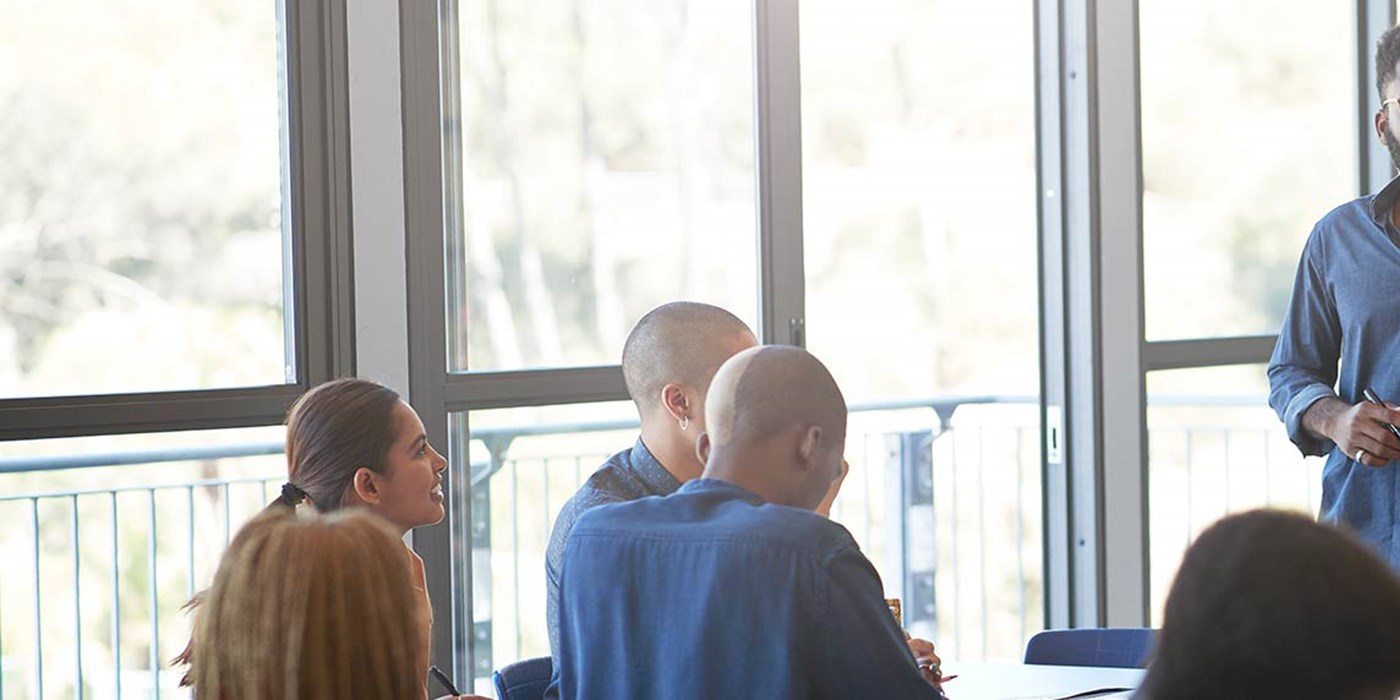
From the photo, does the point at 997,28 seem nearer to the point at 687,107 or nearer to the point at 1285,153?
the point at 1285,153

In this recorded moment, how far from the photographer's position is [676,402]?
2676 millimetres

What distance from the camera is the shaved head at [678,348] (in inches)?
106

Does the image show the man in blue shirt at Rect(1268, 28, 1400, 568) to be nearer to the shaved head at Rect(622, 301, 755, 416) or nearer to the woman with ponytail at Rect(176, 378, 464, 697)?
the shaved head at Rect(622, 301, 755, 416)

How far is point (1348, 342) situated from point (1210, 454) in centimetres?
208

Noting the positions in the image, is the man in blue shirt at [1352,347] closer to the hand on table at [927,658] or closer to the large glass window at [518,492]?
the hand on table at [927,658]

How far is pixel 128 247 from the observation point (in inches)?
132

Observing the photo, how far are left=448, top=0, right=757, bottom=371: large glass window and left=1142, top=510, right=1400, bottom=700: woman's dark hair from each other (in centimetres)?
264

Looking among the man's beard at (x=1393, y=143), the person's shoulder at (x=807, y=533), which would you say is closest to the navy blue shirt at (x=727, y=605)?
the person's shoulder at (x=807, y=533)

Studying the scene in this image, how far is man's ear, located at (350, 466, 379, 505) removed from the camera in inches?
102

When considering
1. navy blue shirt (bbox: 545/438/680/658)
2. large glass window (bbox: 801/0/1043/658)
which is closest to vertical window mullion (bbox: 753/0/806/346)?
large glass window (bbox: 801/0/1043/658)

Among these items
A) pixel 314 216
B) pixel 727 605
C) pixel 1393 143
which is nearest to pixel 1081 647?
pixel 1393 143

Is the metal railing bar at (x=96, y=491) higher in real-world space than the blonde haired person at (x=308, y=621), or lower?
lower

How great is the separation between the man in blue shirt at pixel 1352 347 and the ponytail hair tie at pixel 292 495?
5.61 ft

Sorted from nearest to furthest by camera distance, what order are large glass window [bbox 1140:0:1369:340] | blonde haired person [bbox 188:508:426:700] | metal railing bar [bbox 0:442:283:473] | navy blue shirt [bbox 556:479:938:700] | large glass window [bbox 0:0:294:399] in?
1. blonde haired person [bbox 188:508:426:700]
2. navy blue shirt [bbox 556:479:938:700]
3. large glass window [bbox 0:0:294:399]
4. metal railing bar [bbox 0:442:283:473]
5. large glass window [bbox 1140:0:1369:340]
